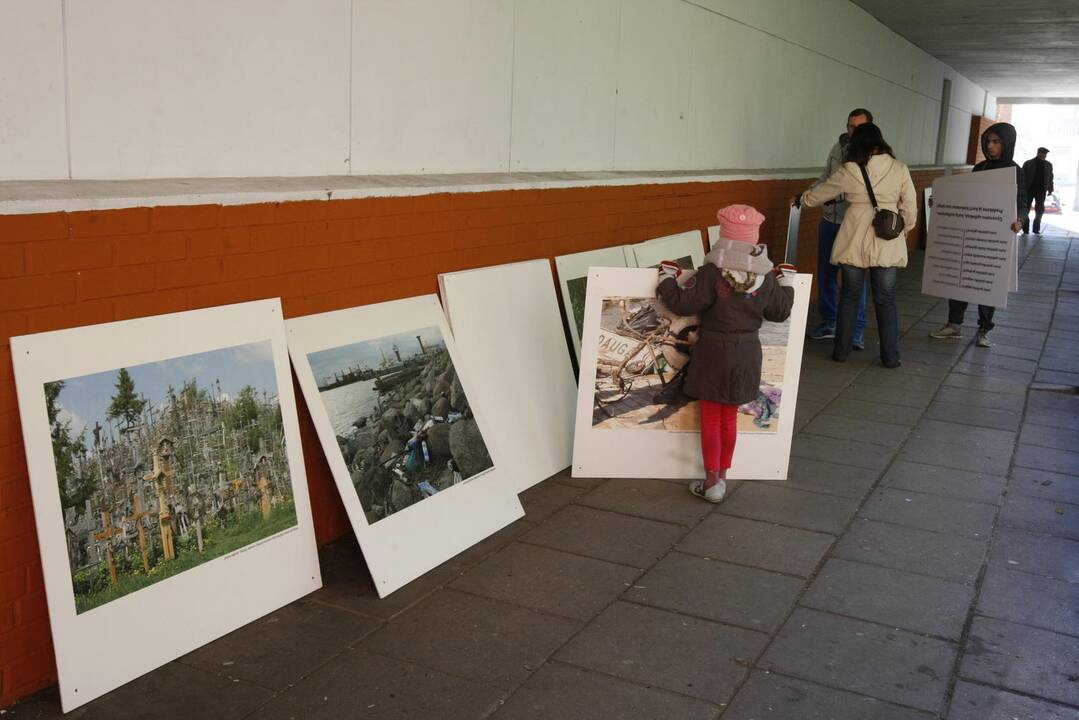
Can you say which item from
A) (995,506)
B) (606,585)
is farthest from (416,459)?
(995,506)

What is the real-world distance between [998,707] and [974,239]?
6.79 meters

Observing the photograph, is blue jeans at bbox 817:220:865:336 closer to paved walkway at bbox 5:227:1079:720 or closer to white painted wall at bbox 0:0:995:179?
white painted wall at bbox 0:0:995:179

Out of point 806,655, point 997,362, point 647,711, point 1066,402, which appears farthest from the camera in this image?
point 997,362

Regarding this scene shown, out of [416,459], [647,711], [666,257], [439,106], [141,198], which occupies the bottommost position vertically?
[647,711]

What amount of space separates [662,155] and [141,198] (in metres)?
4.93

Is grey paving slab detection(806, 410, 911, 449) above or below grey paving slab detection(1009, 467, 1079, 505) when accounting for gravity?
above

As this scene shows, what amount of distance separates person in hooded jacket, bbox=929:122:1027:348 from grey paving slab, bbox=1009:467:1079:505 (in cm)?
358

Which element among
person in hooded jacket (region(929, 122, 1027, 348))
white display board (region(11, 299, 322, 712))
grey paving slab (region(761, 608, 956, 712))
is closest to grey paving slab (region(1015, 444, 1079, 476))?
grey paving slab (region(761, 608, 956, 712))

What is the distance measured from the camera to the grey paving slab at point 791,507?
5.00m

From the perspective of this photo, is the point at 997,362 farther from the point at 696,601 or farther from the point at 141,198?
the point at 141,198

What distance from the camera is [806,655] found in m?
3.67

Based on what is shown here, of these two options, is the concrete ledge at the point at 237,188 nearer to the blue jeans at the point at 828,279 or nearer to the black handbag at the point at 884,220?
the black handbag at the point at 884,220

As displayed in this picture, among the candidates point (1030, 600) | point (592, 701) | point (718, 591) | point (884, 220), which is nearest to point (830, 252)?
point (884, 220)

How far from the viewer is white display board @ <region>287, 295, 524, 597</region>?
409 cm
